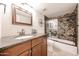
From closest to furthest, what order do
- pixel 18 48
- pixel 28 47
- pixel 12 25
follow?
pixel 18 48
pixel 28 47
pixel 12 25

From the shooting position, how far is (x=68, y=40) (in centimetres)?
133

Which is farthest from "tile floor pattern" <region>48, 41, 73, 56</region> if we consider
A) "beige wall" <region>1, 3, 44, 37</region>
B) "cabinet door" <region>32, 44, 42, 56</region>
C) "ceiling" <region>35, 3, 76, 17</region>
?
"ceiling" <region>35, 3, 76, 17</region>

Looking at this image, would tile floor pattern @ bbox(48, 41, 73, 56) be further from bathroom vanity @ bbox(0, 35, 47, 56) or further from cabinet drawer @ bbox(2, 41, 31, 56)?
cabinet drawer @ bbox(2, 41, 31, 56)

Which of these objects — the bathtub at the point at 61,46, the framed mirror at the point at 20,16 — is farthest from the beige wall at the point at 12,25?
the bathtub at the point at 61,46

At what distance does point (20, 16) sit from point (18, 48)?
46cm

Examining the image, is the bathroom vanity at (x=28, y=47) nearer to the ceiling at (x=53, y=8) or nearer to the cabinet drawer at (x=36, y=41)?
the cabinet drawer at (x=36, y=41)

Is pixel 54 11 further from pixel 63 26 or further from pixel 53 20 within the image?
pixel 63 26

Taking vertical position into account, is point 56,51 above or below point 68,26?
below

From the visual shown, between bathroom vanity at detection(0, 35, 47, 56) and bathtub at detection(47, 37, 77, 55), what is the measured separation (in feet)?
0.26

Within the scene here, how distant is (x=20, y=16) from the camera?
4.54 ft

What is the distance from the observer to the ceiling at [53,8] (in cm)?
135

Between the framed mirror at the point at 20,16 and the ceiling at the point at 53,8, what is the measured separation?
0.51 ft

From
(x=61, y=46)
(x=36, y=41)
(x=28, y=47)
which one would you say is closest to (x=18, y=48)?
(x=28, y=47)

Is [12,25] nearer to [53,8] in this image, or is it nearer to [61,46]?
[53,8]
